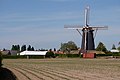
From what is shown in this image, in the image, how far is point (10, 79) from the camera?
1105 inches

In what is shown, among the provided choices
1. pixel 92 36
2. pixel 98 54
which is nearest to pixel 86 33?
pixel 92 36

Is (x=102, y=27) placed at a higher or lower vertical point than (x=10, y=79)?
higher

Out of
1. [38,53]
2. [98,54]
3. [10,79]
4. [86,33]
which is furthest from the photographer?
[38,53]

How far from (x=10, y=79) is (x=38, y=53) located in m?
141

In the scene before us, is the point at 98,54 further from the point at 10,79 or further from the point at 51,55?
the point at 10,79

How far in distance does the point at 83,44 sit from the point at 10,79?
107989 mm

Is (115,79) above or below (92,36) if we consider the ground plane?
below

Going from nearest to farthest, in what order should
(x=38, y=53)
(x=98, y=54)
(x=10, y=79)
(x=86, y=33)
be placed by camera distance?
1. (x=10, y=79)
2. (x=86, y=33)
3. (x=98, y=54)
4. (x=38, y=53)

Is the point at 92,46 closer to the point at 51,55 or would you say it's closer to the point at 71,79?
the point at 51,55

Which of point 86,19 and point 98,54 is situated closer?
point 86,19

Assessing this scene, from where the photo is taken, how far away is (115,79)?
28.4 metres

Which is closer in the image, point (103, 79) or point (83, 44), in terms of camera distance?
point (103, 79)

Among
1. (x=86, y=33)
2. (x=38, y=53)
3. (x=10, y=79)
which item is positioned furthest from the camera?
(x=38, y=53)

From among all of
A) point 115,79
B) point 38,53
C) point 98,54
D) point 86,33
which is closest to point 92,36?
point 86,33
